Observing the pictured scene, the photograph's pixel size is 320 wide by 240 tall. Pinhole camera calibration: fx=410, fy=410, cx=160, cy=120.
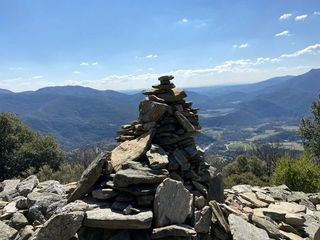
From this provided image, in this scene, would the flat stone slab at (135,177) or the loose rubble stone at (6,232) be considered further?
the loose rubble stone at (6,232)

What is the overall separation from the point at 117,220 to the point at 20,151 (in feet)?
135

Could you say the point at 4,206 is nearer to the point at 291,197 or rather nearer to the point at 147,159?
the point at 147,159

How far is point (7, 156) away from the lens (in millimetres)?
52656

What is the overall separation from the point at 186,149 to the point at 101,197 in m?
5.08

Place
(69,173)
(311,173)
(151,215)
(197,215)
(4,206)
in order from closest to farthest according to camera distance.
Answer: (151,215) → (197,215) → (4,206) → (311,173) → (69,173)

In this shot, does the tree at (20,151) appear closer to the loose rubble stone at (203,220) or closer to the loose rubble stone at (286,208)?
the loose rubble stone at (286,208)

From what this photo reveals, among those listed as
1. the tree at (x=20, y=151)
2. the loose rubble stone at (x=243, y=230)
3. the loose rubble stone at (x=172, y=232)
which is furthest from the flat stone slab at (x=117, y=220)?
the tree at (x=20, y=151)

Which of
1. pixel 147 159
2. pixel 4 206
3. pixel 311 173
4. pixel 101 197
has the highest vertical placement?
pixel 147 159

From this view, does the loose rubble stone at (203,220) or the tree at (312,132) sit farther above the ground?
the loose rubble stone at (203,220)

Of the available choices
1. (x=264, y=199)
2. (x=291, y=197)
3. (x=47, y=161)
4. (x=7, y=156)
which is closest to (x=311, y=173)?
(x=291, y=197)

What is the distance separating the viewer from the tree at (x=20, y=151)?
171 ft

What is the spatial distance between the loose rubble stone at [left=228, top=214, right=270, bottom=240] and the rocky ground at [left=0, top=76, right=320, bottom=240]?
0.05 m

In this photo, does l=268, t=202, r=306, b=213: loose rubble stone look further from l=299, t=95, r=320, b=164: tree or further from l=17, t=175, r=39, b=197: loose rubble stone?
l=299, t=95, r=320, b=164: tree

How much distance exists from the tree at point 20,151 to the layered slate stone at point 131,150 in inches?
1360
